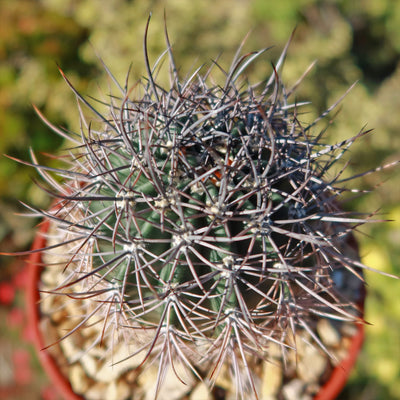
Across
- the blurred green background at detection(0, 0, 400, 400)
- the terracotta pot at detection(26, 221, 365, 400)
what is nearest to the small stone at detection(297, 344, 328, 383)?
the terracotta pot at detection(26, 221, 365, 400)

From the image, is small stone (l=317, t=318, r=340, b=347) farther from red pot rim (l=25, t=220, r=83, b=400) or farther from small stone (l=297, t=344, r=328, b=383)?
red pot rim (l=25, t=220, r=83, b=400)

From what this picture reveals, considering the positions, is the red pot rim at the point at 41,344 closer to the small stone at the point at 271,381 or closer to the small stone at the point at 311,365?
the small stone at the point at 271,381

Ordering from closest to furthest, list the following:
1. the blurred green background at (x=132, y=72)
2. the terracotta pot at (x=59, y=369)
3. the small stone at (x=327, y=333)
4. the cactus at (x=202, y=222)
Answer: the cactus at (x=202, y=222), the terracotta pot at (x=59, y=369), the small stone at (x=327, y=333), the blurred green background at (x=132, y=72)

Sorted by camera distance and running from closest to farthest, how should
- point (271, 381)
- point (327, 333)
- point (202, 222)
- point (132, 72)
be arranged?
Result: point (202, 222)
point (271, 381)
point (327, 333)
point (132, 72)

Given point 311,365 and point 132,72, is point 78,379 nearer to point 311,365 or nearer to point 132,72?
point 311,365

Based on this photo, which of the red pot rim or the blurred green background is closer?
the red pot rim

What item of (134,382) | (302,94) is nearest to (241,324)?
(134,382)

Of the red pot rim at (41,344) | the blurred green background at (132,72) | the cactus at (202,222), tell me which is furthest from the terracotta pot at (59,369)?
the blurred green background at (132,72)

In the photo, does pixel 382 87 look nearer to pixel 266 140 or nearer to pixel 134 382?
pixel 266 140

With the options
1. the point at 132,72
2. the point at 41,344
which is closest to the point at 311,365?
the point at 41,344

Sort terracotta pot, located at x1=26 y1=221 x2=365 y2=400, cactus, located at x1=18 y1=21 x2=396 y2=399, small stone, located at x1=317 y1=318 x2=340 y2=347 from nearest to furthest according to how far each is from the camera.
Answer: cactus, located at x1=18 y1=21 x2=396 y2=399 < terracotta pot, located at x1=26 y1=221 x2=365 y2=400 < small stone, located at x1=317 y1=318 x2=340 y2=347

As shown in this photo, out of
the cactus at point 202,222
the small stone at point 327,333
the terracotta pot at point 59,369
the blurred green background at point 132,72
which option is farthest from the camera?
the blurred green background at point 132,72
